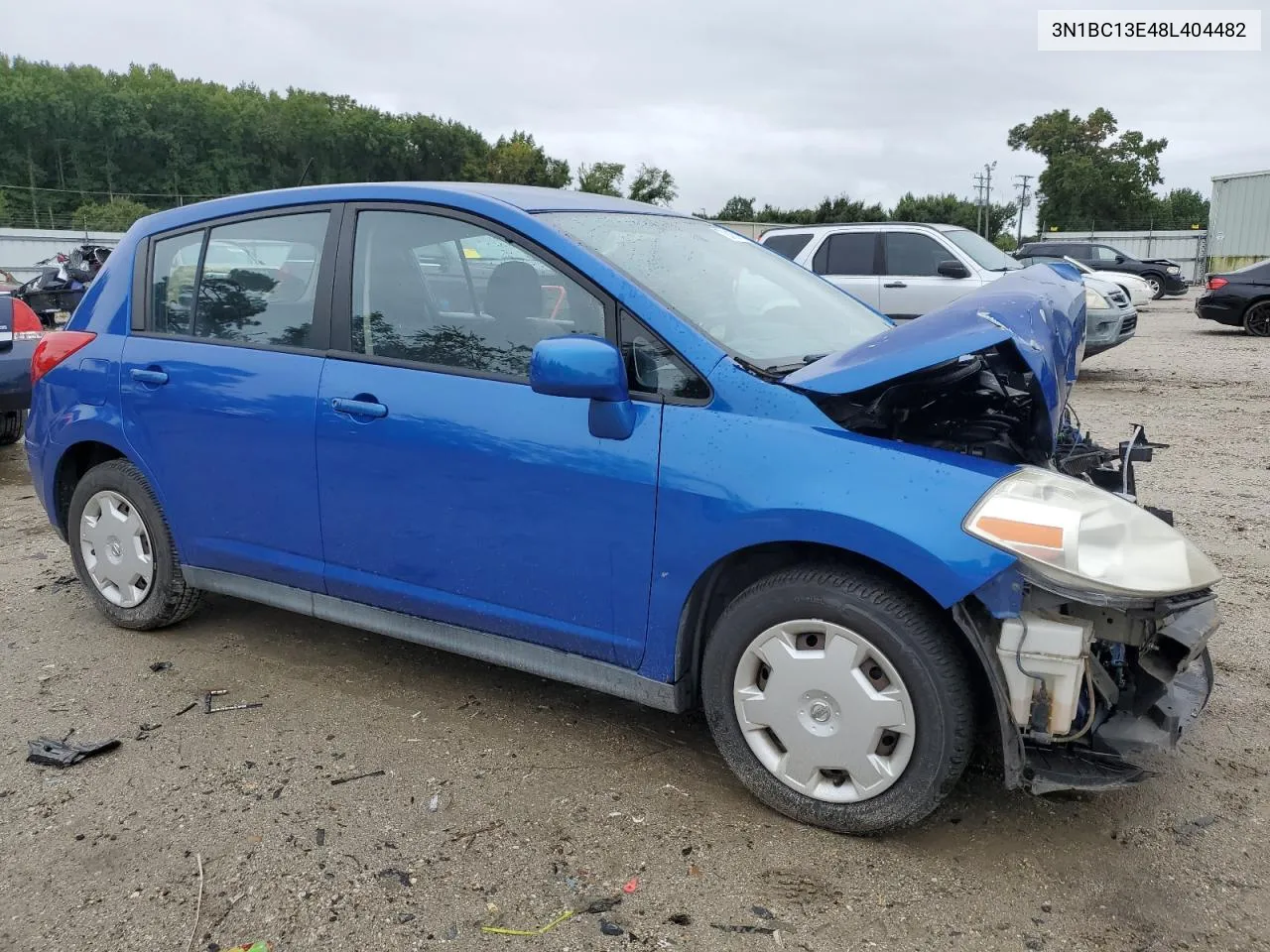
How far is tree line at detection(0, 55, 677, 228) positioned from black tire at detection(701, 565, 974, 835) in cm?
7606

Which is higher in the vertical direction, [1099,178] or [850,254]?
[1099,178]

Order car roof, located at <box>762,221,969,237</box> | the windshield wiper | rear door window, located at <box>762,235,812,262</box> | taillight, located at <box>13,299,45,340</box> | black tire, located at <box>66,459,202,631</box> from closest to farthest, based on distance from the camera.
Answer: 1. the windshield wiper
2. black tire, located at <box>66,459,202,631</box>
3. taillight, located at <box>13,299,45,340</box>
4. car roof, located at <box>762,221,969,237</box>
5. rear door window, located at <box>762,235,812,262</box>

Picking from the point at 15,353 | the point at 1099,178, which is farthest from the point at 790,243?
the point at 1099,178

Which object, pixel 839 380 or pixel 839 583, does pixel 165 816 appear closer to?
pixel 839 583

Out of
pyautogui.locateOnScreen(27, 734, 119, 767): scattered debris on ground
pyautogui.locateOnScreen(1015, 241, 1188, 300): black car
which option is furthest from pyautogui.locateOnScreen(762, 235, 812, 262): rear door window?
pyautogui.locateOnScreen(1015, 241, 1188, 300): black car

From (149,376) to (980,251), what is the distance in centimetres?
1012

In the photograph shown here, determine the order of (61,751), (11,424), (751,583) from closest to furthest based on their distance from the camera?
(751,583) < (61,751) < (11,424)

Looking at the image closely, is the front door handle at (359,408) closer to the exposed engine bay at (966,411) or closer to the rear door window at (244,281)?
the rear door window at (244,281)

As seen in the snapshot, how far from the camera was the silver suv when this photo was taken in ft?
36.4

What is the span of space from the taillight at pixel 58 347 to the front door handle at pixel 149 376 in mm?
367

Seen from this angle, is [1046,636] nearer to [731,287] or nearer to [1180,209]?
[731,287]

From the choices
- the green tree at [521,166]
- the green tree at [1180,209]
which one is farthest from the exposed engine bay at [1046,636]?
the green tree at [521,166]

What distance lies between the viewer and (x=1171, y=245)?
39.4 meters

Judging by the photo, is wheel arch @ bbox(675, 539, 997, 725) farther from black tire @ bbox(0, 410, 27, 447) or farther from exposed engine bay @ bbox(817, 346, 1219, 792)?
black tire @ bbox(0, 410, 27, 447)
